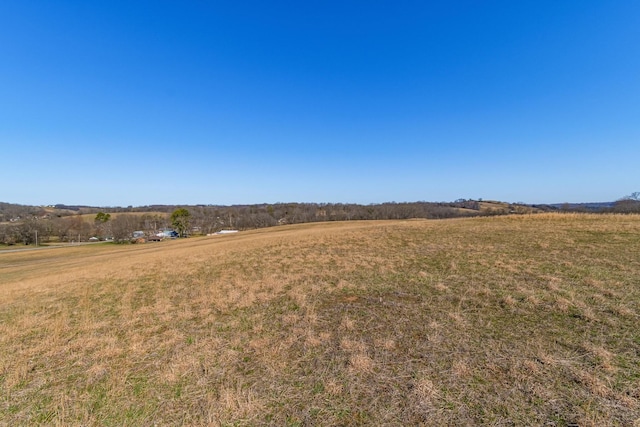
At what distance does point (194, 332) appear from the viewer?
216 inches

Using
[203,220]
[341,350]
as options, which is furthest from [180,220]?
[341,350]

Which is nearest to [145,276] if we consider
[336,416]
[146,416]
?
[146,416]

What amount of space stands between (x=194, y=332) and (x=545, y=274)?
10.2 m

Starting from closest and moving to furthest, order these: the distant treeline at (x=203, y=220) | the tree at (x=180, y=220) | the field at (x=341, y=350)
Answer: the field at (x=341, y=350) → the distant treeline at (x=203, y=220) → the tree at (x=180, y=220)

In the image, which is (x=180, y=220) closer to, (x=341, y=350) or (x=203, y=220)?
(x=203, y=220)

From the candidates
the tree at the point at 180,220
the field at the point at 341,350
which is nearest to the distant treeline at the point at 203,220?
the tree at the point at 180,220

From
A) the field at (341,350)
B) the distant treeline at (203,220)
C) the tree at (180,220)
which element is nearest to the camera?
the field at (341,350)

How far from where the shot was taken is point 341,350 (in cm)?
447

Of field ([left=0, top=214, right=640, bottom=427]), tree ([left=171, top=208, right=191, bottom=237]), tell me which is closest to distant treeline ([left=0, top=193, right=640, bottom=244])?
tree ([left=171, top=208, right=191, bottom=237])

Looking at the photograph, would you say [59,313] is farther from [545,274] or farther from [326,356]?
[545,274]

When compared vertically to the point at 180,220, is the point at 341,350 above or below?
below

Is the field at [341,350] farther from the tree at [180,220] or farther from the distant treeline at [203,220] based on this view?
the tree at [180,220]

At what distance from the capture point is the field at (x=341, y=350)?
3125 mm

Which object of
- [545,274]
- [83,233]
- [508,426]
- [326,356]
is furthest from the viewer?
[83,233]
